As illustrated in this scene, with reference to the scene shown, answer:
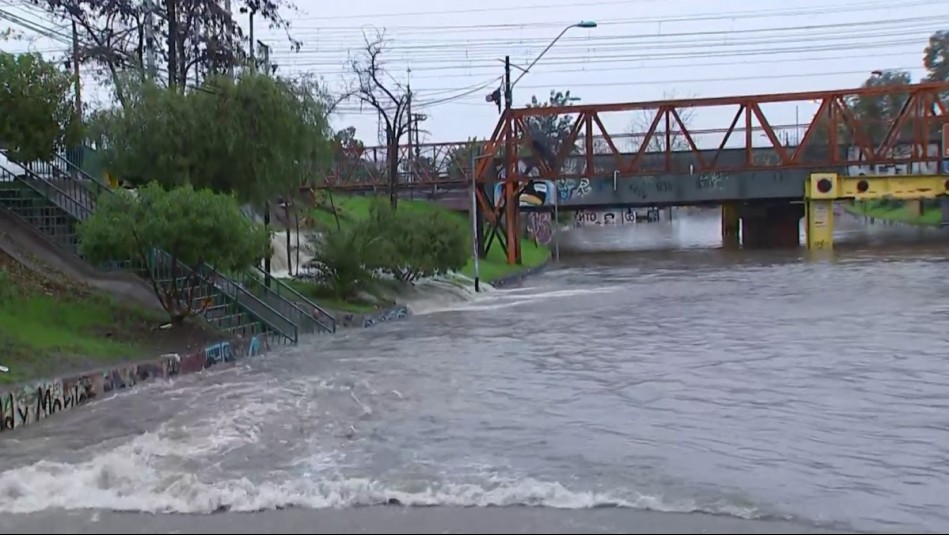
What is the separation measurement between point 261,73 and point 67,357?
10604 mm

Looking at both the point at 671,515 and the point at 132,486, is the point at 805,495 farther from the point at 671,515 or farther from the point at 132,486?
the point at 132,486

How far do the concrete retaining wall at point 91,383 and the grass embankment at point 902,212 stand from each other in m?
68.5

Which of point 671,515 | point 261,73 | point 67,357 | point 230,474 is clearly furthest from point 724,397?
point 261,73

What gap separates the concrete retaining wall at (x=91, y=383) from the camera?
14195 millimetres

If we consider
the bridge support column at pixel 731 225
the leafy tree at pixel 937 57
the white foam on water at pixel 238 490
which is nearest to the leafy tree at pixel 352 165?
the bridge support column at pixel 731 225

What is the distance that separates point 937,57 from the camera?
329ft

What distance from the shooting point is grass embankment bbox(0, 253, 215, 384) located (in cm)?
1612

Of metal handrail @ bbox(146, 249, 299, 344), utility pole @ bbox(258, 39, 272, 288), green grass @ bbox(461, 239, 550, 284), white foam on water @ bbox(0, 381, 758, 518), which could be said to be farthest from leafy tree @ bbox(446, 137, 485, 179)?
Result: white foam on water @ bbox(0, 381, 758, 518)

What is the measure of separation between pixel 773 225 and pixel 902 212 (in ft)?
135

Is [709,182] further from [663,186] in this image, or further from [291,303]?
[291,303]

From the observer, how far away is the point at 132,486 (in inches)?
417

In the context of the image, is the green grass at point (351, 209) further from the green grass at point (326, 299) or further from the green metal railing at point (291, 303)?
the green metal railing at point (291, 303)

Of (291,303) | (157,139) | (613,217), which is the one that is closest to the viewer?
(157,139)

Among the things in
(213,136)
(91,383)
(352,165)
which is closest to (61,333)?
(91,383)
